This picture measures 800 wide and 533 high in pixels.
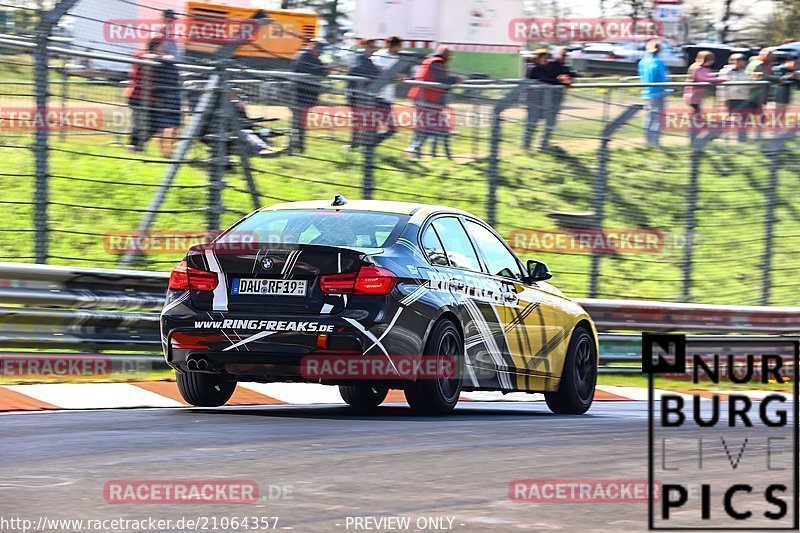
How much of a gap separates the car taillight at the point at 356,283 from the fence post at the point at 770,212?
9.17 meters

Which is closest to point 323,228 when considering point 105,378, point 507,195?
point 105,378

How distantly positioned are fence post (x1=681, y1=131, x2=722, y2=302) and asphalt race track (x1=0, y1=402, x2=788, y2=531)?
6.88m

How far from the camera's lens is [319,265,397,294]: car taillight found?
910 centimetres

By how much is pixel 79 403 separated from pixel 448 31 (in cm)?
2428

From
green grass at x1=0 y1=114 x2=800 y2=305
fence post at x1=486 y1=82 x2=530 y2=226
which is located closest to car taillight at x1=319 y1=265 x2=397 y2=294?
green grass at x1=0 y1=114 x2=800 y2=305

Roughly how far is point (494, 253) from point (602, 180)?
227 inches

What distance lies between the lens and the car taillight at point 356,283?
9.10 meters

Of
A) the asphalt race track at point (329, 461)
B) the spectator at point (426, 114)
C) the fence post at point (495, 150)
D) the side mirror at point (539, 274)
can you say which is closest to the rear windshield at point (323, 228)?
the asphalt race track at point (329, 461)

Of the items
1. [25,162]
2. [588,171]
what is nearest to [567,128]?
[588,171]

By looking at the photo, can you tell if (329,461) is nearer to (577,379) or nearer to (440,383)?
(440,383)

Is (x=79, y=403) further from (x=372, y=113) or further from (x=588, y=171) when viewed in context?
(x=588, y=171)

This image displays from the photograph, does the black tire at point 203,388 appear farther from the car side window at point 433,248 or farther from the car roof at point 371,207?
the car side window at point 433,248

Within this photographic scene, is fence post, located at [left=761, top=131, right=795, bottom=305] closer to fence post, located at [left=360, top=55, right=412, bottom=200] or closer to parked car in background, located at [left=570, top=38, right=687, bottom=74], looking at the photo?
fence post, located at [left=360, top=55, right=412, bottom=200]

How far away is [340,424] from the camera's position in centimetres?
902
